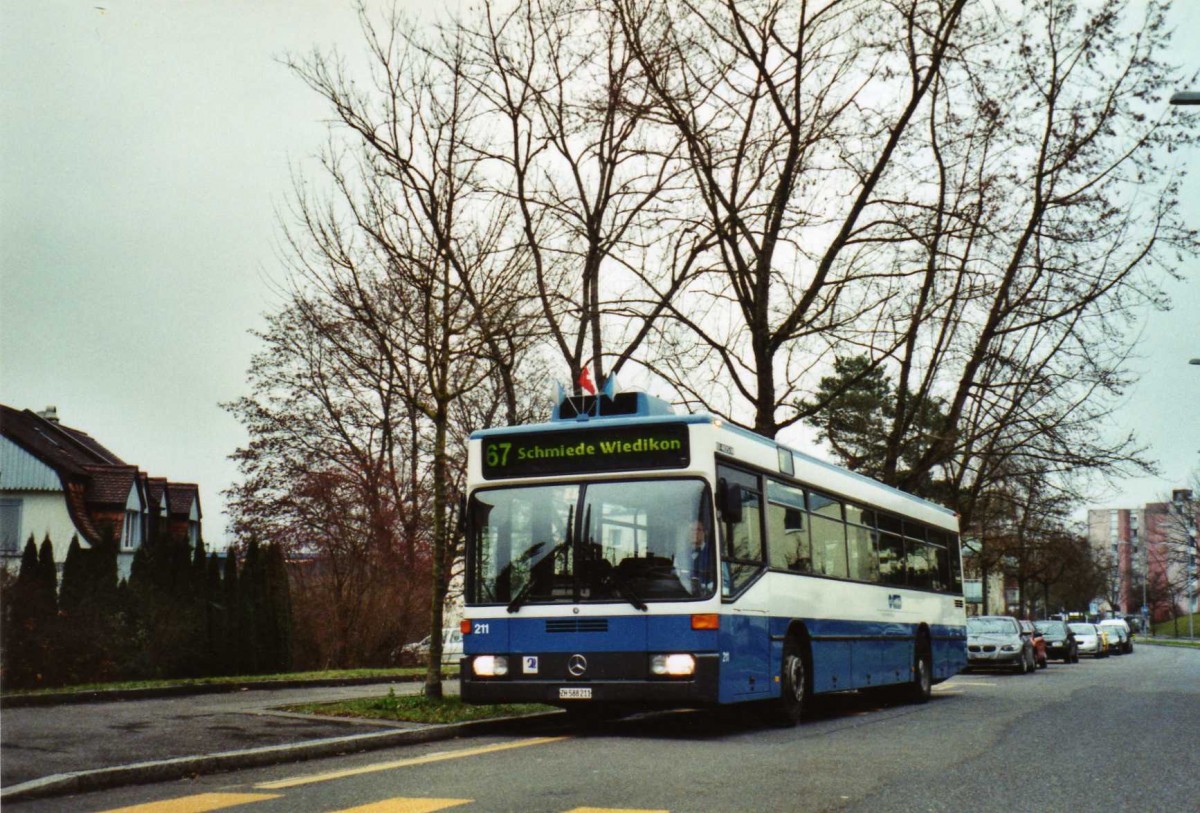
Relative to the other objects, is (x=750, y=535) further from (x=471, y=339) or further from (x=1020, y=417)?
(x=1020, y=417)

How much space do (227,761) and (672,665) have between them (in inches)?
162

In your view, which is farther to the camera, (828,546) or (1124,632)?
(1124,632)

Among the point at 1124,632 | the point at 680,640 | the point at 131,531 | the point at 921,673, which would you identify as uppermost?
the point at 131,531

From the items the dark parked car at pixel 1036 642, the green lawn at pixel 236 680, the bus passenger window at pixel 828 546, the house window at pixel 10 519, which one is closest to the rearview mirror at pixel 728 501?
the bus passenger window at pixel 828 546

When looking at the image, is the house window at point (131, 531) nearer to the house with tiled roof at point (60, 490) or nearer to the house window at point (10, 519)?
the house with tiled roof at point (60, 490)

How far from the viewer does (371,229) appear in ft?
49.5

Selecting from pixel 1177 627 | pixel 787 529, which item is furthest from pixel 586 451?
pixel 1177 627

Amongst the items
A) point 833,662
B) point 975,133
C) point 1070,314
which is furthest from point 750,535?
point 1070,314

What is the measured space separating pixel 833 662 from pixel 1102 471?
40.2 ft

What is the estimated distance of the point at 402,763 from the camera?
10234 millimetres

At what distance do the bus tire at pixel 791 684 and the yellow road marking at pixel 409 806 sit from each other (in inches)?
254

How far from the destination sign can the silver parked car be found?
23.4 meters

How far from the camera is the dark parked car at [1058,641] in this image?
143ft

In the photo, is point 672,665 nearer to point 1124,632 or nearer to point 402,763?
point 402,763
